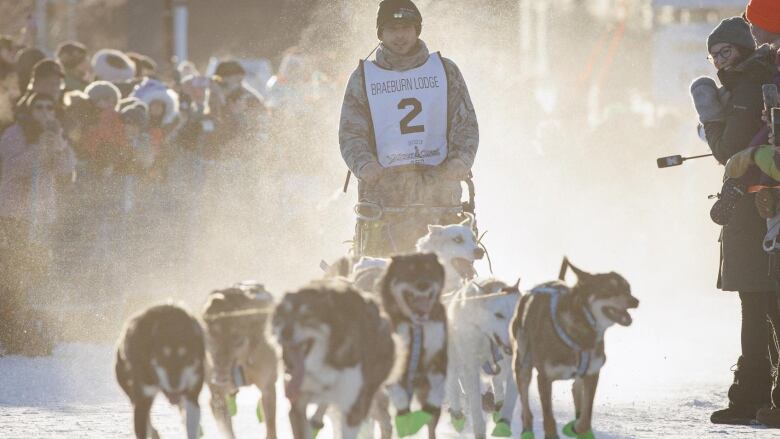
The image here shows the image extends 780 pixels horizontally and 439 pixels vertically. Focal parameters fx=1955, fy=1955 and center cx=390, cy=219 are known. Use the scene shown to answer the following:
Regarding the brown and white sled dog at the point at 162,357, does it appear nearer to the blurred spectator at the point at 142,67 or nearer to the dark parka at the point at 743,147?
the dark parka at the point at 743,147

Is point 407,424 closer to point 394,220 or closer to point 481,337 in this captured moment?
point 481,337

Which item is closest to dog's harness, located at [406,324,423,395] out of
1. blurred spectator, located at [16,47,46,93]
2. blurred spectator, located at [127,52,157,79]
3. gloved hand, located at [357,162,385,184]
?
gloved hand, located at [357,162,385,184]

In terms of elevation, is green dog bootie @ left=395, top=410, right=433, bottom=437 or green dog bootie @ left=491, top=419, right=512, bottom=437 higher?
green dog bootie @ left=395, top=410, right=433, bottom=437

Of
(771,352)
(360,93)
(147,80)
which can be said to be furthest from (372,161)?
(147,80)

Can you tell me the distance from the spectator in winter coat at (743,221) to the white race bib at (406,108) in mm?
1458

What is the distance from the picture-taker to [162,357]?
751cm

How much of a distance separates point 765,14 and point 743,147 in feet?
2.34

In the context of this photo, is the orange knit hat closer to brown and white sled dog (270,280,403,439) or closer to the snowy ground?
the snowy ground

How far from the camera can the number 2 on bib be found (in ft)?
35.6

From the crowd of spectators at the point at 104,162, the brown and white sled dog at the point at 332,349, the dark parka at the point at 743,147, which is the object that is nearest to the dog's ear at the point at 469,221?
the dark parka at the point at 743,147

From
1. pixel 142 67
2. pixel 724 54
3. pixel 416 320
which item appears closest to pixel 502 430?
pixel 416 320

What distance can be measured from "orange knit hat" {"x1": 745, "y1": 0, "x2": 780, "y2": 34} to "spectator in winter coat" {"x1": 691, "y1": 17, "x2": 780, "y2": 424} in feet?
0.21

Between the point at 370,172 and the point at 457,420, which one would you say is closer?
the point at 457,420

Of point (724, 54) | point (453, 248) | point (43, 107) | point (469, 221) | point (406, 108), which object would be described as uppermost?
point (43, 107)
